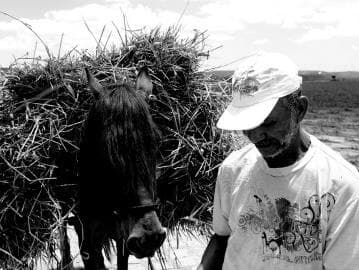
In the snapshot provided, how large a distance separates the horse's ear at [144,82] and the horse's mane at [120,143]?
0.71 feet

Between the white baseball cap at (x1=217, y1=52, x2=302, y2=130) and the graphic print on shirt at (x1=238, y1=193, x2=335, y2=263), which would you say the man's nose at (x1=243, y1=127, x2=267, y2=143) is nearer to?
the white baseball cap at (x1=217, y1=52, x2=302, y2=130)

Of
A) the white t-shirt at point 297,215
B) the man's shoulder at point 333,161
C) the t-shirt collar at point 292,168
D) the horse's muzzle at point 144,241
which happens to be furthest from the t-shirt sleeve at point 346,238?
the horse's muzzle at point 144,241

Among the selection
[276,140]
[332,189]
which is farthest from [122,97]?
[332,189]

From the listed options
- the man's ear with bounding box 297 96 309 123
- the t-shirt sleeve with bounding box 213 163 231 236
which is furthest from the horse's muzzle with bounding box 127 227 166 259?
the man's ear with bounding box 297 96 309 123

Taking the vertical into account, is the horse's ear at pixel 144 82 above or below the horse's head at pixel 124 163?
above

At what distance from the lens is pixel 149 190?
3.10 meters

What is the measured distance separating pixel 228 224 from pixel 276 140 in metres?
0.55

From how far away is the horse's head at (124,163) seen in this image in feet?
9.64

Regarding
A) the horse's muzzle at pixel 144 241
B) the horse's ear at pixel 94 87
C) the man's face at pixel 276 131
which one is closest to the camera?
the man's face at pixel 276 131

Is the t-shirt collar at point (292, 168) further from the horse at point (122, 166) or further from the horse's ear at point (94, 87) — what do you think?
the horse's ear at point (94, 87)

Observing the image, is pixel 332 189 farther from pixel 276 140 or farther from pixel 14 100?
pixel 14 100

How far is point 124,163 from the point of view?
120 inches

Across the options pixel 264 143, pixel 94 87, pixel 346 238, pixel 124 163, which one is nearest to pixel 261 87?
pixel 264 143

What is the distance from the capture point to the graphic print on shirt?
1853mm
